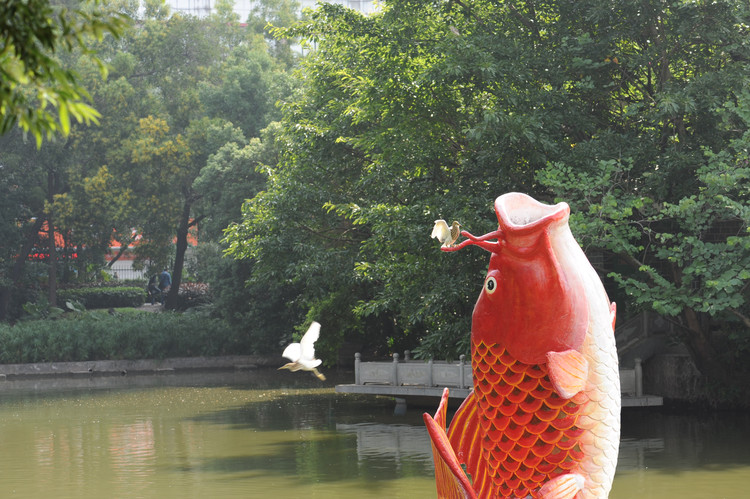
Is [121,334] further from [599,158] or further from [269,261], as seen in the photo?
[599,158]

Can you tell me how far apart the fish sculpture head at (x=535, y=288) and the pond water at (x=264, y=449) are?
7165 millimetres

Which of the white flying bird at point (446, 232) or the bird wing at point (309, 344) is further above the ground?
the white flying bird at point (446, 232)

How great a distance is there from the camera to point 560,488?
5715mm

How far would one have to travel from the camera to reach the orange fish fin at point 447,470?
6117 mm

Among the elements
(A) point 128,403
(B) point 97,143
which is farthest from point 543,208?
(B) point 97,143

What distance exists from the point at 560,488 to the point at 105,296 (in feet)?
117

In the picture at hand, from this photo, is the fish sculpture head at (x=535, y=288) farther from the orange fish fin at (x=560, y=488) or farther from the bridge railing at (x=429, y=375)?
the bridge railing at (x=429, y=375)

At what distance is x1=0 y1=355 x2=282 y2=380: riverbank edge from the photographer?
99.9 feet

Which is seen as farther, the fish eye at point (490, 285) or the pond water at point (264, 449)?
the pond water at point (264, 449)

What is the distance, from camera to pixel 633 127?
56.6 ft

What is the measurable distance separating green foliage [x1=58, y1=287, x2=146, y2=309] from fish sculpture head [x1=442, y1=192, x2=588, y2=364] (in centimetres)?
3409

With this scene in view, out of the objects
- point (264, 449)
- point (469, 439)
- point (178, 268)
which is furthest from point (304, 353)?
point (178, 268)

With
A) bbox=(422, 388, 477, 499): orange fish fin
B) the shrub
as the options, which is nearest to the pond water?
bbox=(422, 388, 477, 499): orange fish fin

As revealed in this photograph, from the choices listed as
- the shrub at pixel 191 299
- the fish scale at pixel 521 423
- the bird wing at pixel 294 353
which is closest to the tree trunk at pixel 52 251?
the shrub at pixel 191 299
